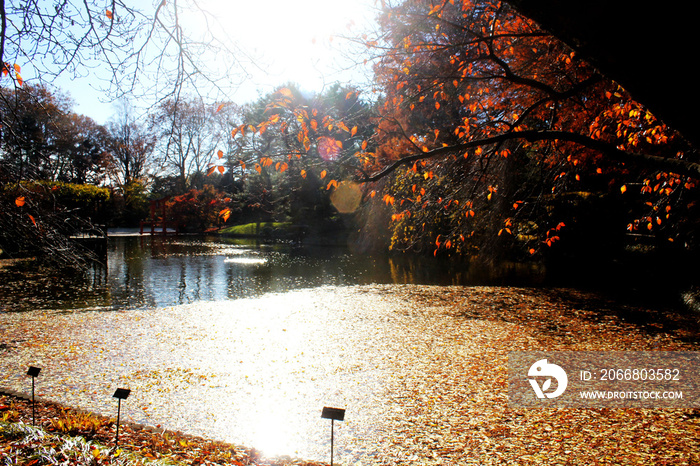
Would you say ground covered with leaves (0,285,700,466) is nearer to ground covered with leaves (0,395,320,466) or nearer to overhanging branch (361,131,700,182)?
ground covered with leaves (0,395,320,466)

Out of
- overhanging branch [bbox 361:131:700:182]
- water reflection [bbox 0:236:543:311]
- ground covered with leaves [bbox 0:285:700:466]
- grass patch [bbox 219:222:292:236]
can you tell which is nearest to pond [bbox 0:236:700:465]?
ground covered with leaves [bbox 0:285:700:466]

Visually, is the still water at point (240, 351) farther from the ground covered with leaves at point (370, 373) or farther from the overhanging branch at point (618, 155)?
the overhanging branch at point (618, 155)

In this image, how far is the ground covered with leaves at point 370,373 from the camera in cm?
282

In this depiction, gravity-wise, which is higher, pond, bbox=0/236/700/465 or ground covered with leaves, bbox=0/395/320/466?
ground covered with leaves, bbox=0/395/320/466

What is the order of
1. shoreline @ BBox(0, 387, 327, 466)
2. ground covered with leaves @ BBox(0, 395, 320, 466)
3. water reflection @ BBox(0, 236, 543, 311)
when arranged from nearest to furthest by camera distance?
ground covered with leaves @ BBox(0, 395, 320, 466) → shoreline @ BBox(0, 387, 327, 466) → water reflection @ BBox(0, 236, 543, 311)

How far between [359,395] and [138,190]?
33.1 m

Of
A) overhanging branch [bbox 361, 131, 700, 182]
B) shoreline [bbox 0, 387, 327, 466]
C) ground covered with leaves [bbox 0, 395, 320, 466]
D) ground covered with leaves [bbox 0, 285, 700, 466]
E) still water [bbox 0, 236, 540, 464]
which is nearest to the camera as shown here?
ground covered with leaves [bbox 0, 395, 320, 466]

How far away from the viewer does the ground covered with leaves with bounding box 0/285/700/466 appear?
2.82m

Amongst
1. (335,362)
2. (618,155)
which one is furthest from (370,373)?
(618,155)

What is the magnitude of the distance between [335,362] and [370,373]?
51 cm

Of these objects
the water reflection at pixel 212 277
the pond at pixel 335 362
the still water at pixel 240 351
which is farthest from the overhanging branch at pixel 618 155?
the water reflection at pixel 212 277

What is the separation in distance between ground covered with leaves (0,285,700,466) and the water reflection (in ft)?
4.43

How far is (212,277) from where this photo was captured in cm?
1118

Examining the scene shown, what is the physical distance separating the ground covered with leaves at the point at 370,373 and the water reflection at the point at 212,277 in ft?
4.43
